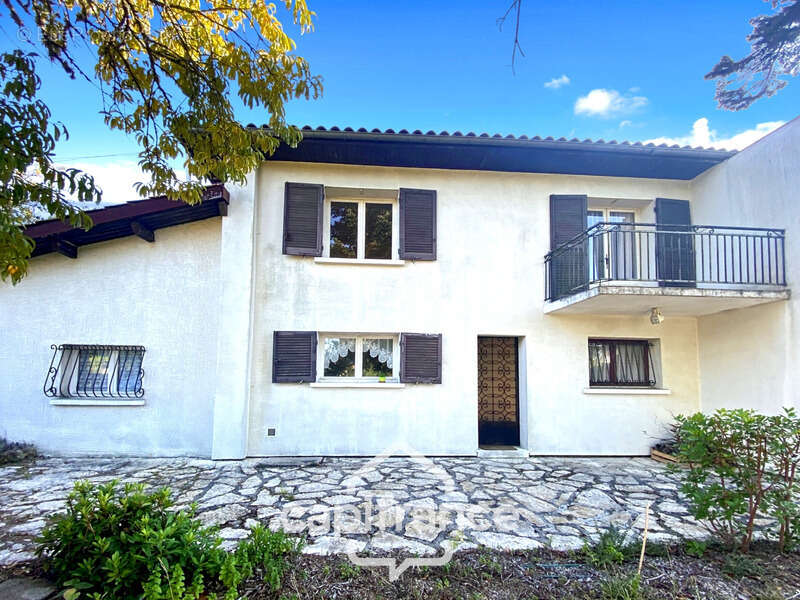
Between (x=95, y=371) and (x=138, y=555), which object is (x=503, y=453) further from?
(x=95, y=371)

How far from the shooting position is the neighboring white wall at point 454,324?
742cm

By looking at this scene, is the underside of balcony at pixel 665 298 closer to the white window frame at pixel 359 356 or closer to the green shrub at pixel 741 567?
the white window frame at pixel 359 356

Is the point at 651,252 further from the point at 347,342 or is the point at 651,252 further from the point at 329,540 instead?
the point at 329,540

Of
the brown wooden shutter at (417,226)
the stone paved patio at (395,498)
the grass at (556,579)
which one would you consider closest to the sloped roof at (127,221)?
the brown wooden shutter at (417,226)

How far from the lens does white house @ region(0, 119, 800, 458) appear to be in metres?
7.24

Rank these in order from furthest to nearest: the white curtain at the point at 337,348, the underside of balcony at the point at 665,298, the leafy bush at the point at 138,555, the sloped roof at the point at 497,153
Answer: the white curtain at the point at 337,348 → the sloped roof at the point at 497,153 → the underside of balcony at the point at 665,298 → the leafy bush at the point at 138,555

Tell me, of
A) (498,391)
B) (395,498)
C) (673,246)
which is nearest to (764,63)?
(673,246)

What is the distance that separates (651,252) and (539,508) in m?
5.83

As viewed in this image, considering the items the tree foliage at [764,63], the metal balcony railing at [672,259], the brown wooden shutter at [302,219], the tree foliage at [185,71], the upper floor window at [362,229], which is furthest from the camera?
the upper floor window at [362,229]

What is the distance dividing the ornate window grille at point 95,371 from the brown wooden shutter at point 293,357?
8.18 feet

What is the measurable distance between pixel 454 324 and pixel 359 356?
6.24 ft

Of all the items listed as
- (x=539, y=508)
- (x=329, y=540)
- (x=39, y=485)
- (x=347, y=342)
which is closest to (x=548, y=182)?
(x=347, y=342)

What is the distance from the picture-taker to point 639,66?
24.8ft

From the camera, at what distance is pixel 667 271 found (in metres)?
7.85
